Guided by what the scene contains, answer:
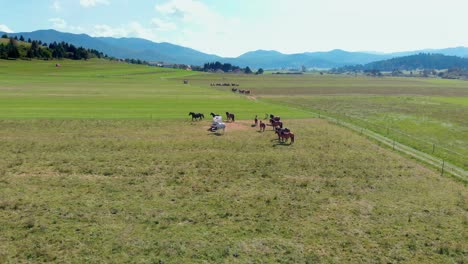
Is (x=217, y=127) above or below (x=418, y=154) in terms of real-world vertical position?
above

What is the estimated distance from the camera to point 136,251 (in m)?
14.7

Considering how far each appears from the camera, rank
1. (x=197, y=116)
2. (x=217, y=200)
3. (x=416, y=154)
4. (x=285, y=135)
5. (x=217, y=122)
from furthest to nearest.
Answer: (x=197, y=116)
(x=217, y=122)
(x=285, y=135)
(x=416, y=154)
(x=217, y=200)

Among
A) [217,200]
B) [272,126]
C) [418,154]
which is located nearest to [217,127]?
[272,126]

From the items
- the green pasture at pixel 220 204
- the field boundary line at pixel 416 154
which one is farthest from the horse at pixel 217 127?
the field boundary line at pixel 416 154

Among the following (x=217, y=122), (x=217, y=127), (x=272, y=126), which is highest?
(x=217, y=122)

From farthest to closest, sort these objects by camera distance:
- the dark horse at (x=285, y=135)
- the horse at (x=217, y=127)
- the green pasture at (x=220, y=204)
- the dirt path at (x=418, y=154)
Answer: the horse at (x=217, y=127)
the dark horse at (x=285, y=135)
the dirt path at (x=418, y=154)
the green pasture at (x=220, y=204)

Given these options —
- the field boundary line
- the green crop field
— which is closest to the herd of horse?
the green crop field

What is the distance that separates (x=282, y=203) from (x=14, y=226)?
13.6 metres

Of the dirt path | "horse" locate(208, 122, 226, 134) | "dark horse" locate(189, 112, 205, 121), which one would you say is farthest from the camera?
"dark horse" locate(189, 112, 205, 121)

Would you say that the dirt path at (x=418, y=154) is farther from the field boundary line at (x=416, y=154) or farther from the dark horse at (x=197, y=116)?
the dark horse at (x=197, y=116)

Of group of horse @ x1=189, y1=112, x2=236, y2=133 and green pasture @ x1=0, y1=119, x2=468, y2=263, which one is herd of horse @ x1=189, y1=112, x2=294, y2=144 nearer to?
group of horse @ x1=189, y1=112, x2=236, y2=133

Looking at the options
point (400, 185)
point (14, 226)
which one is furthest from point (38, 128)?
point (400, 185)

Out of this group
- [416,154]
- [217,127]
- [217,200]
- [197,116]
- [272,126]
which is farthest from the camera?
[197,116]

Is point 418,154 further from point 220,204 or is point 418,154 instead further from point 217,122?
point 220,204
